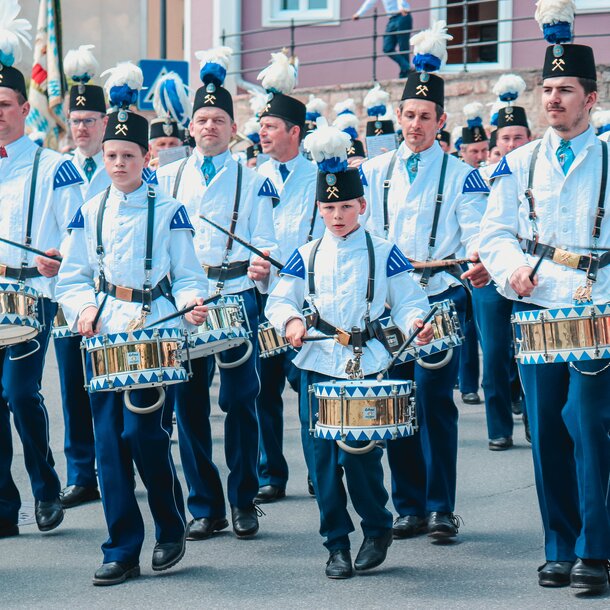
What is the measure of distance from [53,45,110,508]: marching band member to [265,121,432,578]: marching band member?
2.07 meters

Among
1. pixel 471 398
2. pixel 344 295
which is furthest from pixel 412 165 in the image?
pixel 471 398

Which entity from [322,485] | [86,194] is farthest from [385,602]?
[86,194]

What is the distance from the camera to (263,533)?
7754 mm

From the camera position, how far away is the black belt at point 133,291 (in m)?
6.91

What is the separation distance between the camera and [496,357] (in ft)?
33.2

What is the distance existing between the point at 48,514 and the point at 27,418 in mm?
539

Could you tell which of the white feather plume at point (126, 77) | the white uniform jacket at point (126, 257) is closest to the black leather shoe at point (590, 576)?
the white uniform jacket at point (126, 257)

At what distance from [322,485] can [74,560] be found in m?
1.34

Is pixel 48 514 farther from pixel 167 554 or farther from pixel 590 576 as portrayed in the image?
pixel 590 576

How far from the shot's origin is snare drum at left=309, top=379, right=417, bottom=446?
6.41 m

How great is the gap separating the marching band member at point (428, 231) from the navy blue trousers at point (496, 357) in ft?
7.01

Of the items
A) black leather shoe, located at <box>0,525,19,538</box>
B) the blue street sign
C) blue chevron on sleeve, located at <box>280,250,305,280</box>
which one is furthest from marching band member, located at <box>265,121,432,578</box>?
the blue street sign

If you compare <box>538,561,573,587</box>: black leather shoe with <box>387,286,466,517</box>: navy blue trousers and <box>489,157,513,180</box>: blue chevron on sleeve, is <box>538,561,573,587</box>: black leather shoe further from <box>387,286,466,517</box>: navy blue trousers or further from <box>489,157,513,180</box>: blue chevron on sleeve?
<box>489,157,513,180</box>: blue chevron on sleeve

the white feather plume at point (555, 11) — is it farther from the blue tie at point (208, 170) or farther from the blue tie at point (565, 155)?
the blue tie at point (208, 170)
